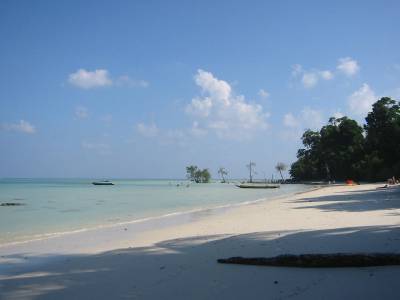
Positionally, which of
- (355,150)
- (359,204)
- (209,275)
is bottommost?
(209,275)

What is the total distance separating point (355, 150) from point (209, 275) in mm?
86826

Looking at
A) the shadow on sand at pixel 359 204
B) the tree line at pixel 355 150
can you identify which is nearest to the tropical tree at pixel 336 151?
the tree line at pixel 355 150

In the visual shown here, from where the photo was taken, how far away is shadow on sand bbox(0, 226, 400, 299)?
609 centimetres

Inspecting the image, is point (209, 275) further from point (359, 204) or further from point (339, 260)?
point (359, 204)

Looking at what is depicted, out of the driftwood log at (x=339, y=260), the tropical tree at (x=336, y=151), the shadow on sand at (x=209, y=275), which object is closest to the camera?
the shadow on sand at (x=209, y=275)

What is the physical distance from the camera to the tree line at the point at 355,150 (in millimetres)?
71375

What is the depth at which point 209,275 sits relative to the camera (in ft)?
24.1

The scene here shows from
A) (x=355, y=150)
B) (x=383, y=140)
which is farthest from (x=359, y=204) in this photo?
(x=355, y=150)

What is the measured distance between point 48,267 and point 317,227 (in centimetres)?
821

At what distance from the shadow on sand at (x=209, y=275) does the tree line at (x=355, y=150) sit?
6137 centimetres

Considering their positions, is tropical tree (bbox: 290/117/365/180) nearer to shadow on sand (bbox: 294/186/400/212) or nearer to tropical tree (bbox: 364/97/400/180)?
tropical tree (bbox: 364/97/400/180)

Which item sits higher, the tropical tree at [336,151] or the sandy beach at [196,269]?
the tropical tree at [336,151]

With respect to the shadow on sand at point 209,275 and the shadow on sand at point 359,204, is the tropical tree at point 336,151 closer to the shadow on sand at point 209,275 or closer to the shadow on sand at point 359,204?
the shadow on sand at point 359,204

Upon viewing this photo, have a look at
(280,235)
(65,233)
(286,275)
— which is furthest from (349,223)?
(65,233)
